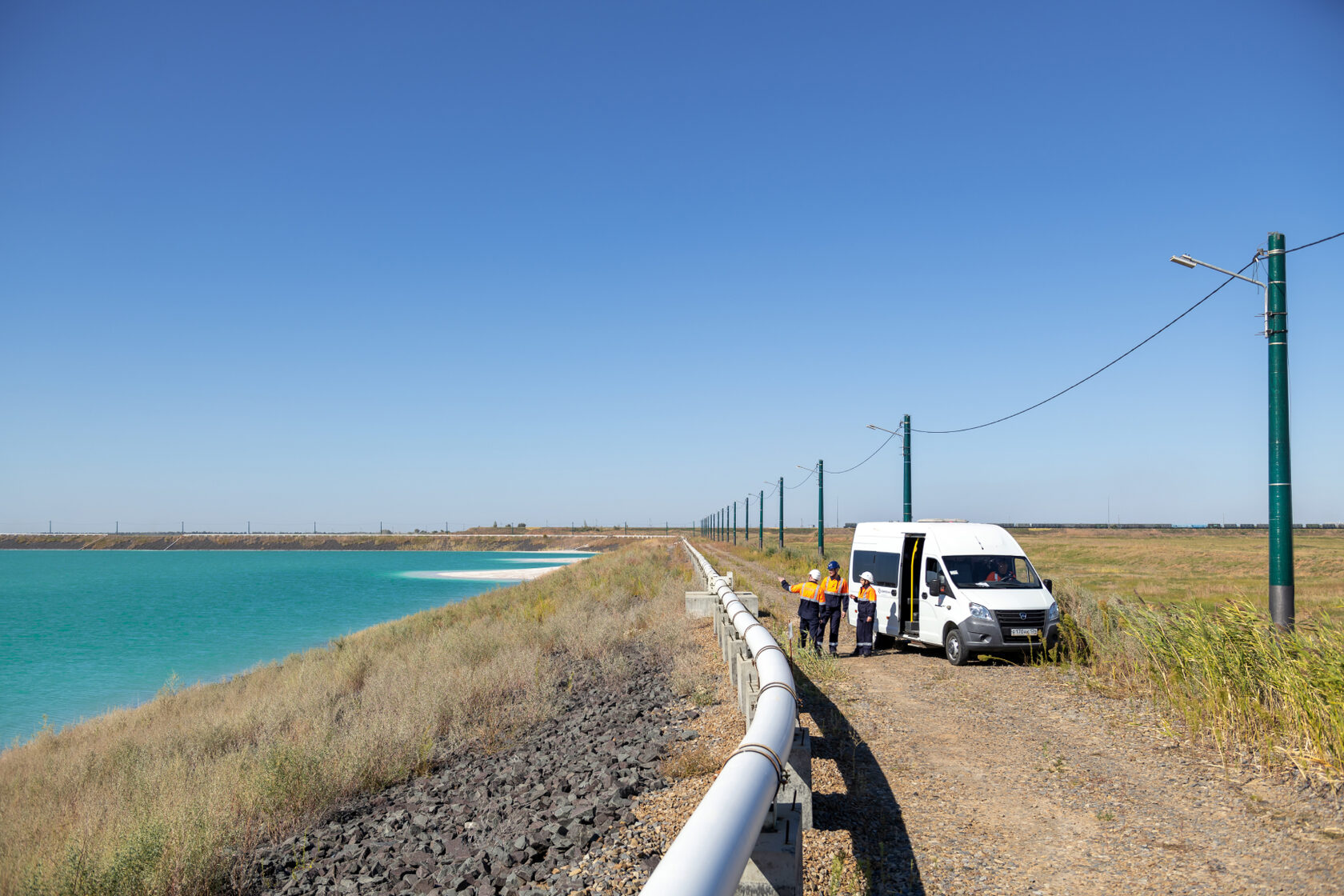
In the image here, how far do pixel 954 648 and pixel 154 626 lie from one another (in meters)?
37.6

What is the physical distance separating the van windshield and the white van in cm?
1

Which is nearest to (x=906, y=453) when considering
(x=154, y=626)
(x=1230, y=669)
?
(x=1230, y=669)

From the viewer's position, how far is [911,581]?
16328mm

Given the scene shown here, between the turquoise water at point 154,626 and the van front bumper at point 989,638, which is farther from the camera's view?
the turquoise water at point 154,626

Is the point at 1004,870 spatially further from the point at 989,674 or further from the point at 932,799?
the point at 989,674

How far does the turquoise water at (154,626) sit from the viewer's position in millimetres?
22531

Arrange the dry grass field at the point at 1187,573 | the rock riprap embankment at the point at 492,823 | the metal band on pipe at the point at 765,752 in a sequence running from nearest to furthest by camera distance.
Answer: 1. the metal band on pipe at the point at 765,752
2. the rock riprap embankment at the point at 492,823
3. the dry grass field at the point at 1187,573

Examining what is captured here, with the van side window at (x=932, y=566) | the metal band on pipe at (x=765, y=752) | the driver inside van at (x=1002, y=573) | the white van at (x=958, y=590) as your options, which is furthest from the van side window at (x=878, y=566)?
the metal band on pipe at (x=765, y=752)

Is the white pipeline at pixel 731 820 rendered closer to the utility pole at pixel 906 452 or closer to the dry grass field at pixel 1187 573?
the dry grass field at pixel 1187 573

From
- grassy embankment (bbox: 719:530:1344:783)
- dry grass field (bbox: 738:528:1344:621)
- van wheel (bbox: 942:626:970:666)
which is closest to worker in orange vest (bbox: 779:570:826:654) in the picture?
van wheel (bbox: 942:626:970:666)

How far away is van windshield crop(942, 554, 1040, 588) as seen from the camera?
14.1 m

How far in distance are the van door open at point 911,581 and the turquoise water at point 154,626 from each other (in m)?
16.2

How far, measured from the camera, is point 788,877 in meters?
3.95

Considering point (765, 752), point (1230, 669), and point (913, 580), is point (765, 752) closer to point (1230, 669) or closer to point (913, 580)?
point (1230, 669)
